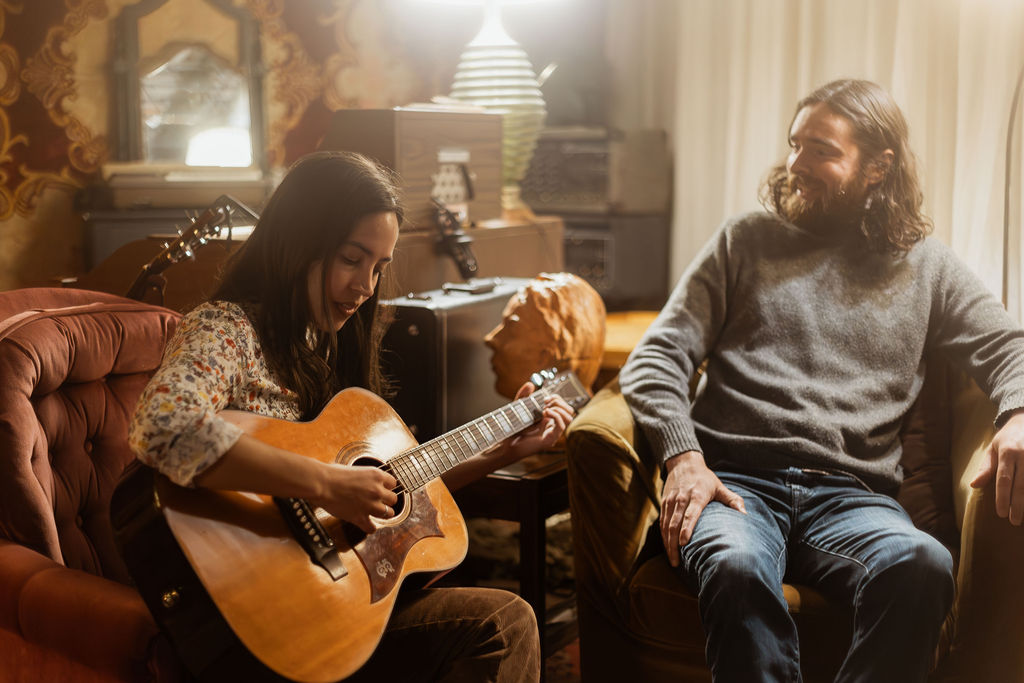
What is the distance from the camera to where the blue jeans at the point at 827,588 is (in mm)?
1455

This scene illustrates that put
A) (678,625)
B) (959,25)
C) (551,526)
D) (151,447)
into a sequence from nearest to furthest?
1. (151,447)
2. (678,625)
3. (959,25)
4. (551,526)

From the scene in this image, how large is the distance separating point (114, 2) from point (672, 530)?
178 centimetres

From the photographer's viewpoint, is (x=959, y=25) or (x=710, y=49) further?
(x=710, y=49)

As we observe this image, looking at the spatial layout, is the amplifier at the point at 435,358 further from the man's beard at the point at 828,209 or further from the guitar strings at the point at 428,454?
the man's beard at the point at 828,209

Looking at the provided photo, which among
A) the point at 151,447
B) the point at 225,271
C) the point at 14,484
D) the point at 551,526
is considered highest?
the point at 225,271

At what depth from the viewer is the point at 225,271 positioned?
4.57 feet

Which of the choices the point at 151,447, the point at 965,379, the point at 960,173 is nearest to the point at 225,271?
the point at 151,447

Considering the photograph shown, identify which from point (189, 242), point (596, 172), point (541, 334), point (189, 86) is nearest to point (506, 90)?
Answer: point (596, 172)

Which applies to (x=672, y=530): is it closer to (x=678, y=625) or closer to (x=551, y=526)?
(x=678, y=625)

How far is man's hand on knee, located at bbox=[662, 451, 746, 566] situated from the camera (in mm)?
1617

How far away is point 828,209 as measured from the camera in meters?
1.96

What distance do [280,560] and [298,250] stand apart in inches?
17.0

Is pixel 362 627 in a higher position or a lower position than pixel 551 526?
higher

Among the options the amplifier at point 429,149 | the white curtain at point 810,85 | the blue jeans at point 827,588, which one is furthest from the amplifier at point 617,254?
the blue jeans at point 827,588
